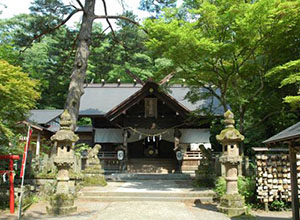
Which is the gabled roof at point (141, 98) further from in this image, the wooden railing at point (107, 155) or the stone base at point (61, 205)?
the stone base at point (61, 205)

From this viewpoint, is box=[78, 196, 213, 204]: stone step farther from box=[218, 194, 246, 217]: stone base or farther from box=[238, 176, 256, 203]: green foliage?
box=[218, 194, 246, 217]: stone base

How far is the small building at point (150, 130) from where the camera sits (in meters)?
16.6

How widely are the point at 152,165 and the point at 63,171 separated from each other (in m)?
9.87

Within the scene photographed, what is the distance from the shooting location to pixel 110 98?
2228cm

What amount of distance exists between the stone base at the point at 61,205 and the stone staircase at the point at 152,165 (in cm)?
887

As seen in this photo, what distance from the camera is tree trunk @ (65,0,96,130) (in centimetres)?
1270

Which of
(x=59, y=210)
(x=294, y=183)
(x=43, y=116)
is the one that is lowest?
(x=59, y=210)

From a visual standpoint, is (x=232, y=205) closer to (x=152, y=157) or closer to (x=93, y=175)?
(x=93, y=175)

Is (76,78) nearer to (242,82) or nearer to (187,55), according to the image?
(187,55)

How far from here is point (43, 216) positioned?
7.59 metres

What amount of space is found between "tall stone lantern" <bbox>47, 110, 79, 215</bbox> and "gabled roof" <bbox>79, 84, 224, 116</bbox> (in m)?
10.1

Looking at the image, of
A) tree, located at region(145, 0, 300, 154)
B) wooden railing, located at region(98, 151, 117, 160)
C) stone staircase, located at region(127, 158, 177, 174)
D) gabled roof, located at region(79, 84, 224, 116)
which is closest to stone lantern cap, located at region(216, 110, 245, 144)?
tree, located at region(145, 0, 300, 154)

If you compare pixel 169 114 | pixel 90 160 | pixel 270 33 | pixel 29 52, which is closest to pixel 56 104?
pixel 29 52

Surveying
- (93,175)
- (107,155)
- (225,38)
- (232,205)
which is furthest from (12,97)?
(107,155)
